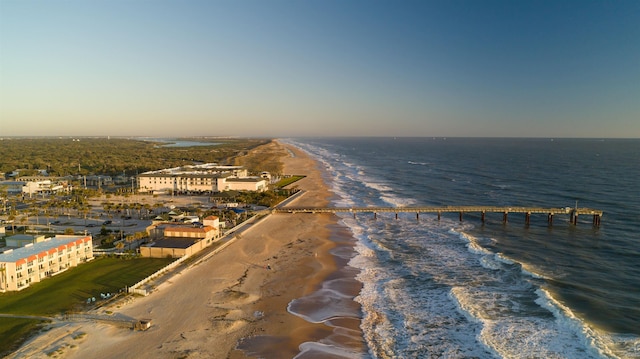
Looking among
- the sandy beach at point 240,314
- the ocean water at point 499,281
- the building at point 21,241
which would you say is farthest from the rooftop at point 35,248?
the ocean water at point 499,281

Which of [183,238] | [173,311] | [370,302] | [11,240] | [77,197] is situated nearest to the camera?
[173,311]

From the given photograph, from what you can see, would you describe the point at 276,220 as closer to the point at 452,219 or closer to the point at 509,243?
the point at 452,219

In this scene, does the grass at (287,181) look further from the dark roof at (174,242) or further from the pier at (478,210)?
the dark roof at (174,242)

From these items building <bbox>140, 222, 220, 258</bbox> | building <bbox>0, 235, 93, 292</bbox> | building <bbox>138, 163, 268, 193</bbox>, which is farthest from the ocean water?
building <bbox>138, 163, 268, 193</bbox>

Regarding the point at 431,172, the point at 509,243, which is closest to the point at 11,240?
the point at 509,243

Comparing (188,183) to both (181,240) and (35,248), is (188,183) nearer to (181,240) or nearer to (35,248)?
(181,240)

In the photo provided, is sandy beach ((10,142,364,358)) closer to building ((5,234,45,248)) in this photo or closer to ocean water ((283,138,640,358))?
ocean water ((283,138,640,358))

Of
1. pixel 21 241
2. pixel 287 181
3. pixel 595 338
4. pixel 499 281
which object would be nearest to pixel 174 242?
pixel 21 241
